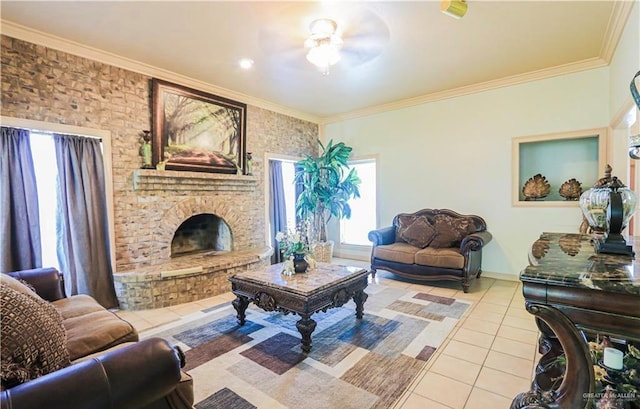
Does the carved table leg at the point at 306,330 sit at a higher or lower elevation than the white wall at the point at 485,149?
lower

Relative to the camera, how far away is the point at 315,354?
2535 mm

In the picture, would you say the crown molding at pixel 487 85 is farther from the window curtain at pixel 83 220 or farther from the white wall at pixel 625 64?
the window curtain at pixel 83 220

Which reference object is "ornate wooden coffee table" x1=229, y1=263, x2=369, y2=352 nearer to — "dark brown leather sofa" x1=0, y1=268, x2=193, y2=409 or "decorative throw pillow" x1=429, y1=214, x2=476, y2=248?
"dark brown leather sofa" x1=0, y1=268, x2=193, y2=409

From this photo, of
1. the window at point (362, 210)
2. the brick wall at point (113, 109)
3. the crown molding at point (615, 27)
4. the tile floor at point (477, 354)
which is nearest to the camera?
the tile floor at point (477, 354)

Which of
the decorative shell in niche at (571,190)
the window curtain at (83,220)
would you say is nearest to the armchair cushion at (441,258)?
the decorative shell in niche at (571,190)

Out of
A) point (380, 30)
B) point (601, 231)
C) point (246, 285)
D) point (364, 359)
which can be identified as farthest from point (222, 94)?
point (601, 231)

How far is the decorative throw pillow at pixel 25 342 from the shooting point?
1.10m

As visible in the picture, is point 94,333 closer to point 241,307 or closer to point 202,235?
point 241,307

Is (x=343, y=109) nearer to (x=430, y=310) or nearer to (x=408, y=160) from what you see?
(x=408, y=160)

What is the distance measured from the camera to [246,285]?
9.67 ft

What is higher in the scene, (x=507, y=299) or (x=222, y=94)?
(x=222, y=94)

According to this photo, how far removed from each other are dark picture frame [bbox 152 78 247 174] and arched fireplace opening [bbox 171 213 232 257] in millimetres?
924

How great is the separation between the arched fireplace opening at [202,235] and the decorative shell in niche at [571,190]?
5042 mm

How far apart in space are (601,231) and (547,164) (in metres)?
3.42
